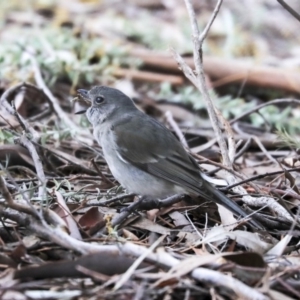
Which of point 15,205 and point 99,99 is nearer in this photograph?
point 15,205

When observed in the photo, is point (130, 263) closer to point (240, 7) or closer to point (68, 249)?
point (68, 249)

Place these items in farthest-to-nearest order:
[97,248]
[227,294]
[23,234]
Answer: [23,234] < [97,248] < [227,294]

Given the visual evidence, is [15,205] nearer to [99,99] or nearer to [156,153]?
[156,153]

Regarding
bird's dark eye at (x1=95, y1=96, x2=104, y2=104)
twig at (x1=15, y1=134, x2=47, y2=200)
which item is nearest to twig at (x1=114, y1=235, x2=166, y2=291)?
twig at (x1=15, y1=134, x2=47, y2=200)

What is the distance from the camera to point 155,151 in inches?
168

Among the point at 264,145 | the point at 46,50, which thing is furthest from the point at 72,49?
the point at 264,145

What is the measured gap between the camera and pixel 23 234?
11.3ft

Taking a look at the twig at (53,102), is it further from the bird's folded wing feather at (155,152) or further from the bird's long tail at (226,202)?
the bird's long tail at (226,202)

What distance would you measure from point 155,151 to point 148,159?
67 mm

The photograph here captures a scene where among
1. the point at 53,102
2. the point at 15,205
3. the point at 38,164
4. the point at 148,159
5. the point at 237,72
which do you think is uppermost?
the point at 15,205

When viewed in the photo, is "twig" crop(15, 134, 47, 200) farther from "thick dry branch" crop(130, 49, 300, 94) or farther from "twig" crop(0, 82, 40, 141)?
"thick dry branch" crop(130, 49, 300, 94)

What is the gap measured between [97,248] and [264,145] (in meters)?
2.86

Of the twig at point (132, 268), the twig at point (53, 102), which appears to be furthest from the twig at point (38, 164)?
the twig at point (53, 102)

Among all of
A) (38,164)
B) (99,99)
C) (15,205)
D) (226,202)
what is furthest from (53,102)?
(15,205)
